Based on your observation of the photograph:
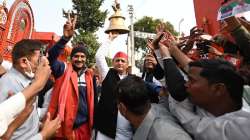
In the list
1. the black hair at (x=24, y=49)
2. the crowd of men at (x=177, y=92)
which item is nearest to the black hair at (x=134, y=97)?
the crowd of men at (x=177, y=92)

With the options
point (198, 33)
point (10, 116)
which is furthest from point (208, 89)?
point (10, 116)

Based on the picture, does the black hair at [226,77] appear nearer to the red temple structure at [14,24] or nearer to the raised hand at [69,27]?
the raised hand at [69,27]

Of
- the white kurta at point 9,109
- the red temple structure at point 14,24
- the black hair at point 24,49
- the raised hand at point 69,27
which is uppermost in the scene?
the red temple structure at point 14,24

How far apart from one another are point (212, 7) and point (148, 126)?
2288 mm

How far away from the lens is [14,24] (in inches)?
382

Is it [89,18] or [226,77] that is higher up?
[89,18]

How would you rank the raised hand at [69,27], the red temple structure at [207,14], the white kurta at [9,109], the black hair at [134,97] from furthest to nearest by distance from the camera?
the red temple structure at [207,14] < the raised hand at [69,27] < the black hair at [134,97] < the white kurta at [9,109]

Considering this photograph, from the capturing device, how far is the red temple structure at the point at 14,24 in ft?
29.4

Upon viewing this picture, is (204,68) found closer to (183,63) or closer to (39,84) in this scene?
(183,63)

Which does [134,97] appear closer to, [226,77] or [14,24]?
[226,77]

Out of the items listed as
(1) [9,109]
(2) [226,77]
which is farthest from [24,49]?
(2) [226,77]

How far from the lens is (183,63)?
6.87 feet

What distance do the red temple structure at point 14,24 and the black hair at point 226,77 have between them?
7.00 metres

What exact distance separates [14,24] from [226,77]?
8.81 metres
